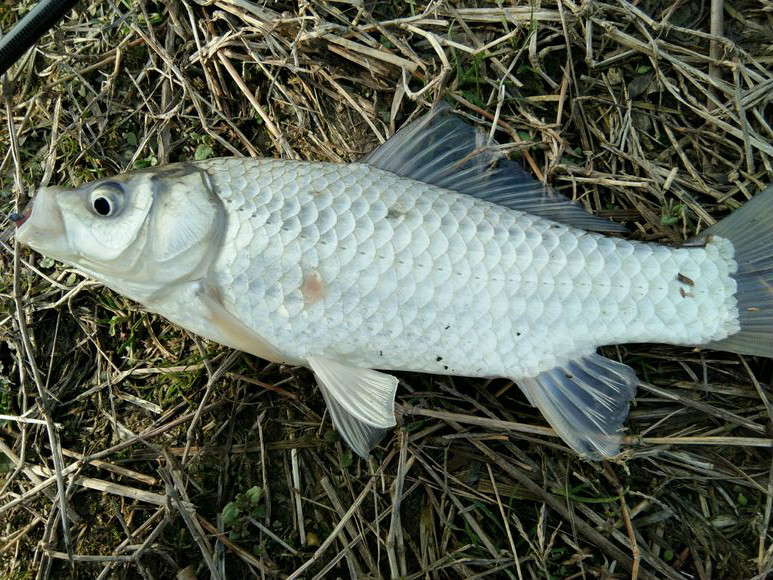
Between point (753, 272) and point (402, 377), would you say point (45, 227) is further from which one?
point (753, 272)

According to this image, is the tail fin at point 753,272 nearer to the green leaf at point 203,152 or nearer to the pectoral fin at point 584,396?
the pectoral fin at point 584,396

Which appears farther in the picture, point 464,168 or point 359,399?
point 464,168

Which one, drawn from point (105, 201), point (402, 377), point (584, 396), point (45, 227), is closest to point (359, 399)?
point (402, 377)

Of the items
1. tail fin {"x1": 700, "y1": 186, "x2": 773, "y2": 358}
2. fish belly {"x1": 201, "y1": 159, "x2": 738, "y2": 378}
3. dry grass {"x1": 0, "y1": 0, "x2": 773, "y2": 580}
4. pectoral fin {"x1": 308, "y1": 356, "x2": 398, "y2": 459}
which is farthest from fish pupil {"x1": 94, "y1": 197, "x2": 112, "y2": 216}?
tail fin {"x1": 700, "y1": 186, "x2": 773, "y2": 358}

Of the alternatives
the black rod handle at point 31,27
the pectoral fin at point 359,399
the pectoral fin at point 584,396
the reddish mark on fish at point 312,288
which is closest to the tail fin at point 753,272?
the pectoral fin at point 584,396

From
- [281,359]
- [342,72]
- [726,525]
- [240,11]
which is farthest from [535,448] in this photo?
[240,11]

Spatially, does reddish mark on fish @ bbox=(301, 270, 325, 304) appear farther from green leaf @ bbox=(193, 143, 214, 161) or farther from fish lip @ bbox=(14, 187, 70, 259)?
green leaf @ bbox=(193, 143, 214, 161)
